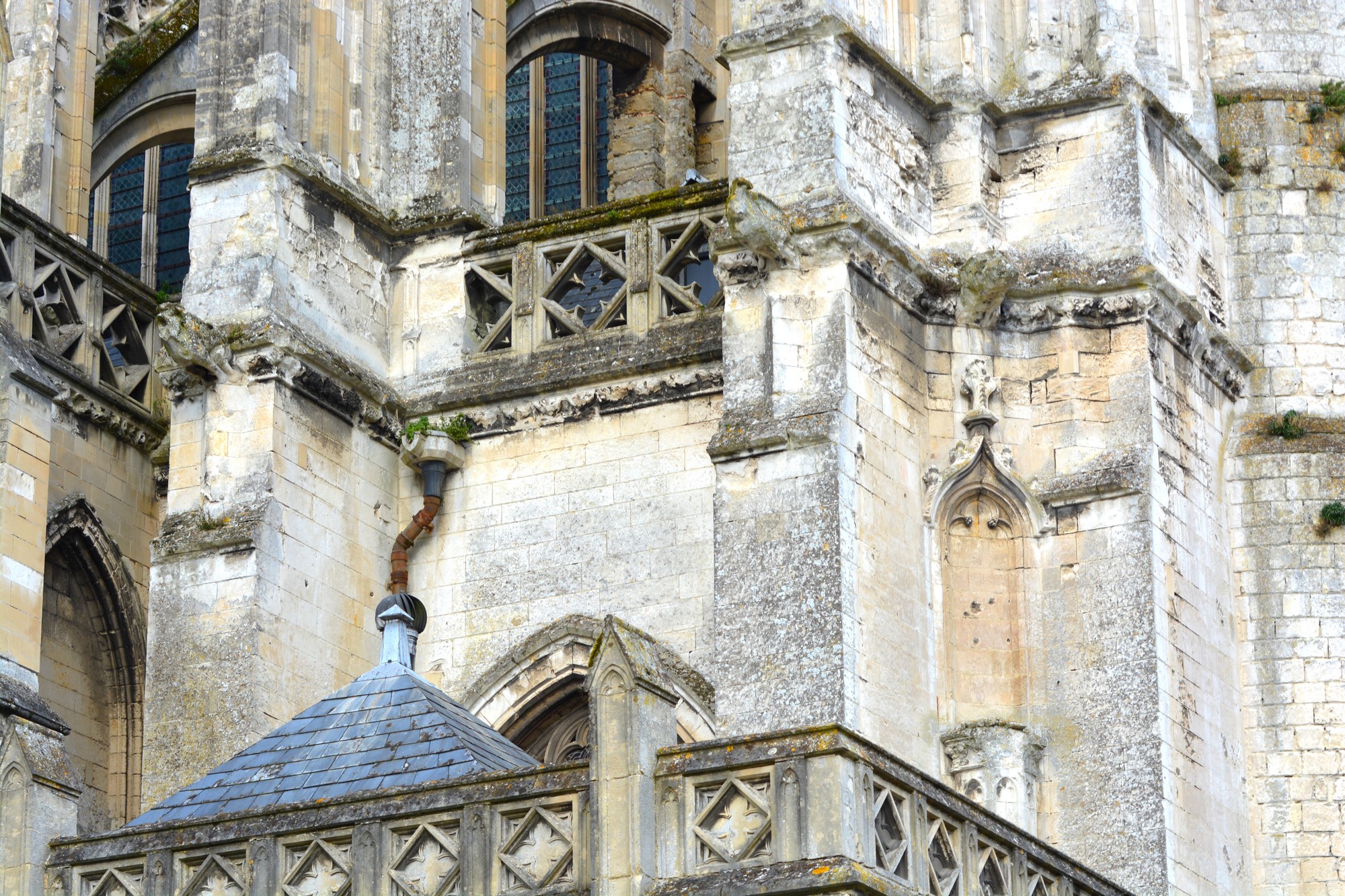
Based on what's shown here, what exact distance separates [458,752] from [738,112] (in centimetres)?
491

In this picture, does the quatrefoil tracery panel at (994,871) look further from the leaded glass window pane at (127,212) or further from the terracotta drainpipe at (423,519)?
the leaded glass window pane at (127,212)

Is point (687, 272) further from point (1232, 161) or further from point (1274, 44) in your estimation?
point (1274, 44)

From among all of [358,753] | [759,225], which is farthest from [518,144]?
[358,753]

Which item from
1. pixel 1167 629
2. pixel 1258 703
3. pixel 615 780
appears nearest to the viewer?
pixel 615 780

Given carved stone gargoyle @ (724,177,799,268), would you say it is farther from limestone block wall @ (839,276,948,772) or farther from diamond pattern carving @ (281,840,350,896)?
diamond pattern carving @ (281,840,350,896)

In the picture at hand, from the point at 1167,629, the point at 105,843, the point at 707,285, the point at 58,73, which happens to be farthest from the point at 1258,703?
the point at 58,73

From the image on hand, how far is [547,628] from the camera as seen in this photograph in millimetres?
17047

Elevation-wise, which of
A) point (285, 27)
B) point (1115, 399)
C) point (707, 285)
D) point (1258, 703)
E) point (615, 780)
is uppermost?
point (285, 27)

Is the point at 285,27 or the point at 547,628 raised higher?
the point at 285,27

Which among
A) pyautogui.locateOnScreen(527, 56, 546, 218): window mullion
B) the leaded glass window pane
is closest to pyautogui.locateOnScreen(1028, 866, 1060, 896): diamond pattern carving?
pyautogui.locateOnScreen(527, 56, 546, 218): window mullion

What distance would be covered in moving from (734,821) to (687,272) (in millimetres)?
6693

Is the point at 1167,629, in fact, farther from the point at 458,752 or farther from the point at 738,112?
the point at 458,752

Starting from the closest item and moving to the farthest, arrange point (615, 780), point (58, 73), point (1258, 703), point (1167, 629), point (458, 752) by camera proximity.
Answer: point (615, 780)
point (458, 752)
point (1167, 629)
point (1258, 703)
point (58, 73)

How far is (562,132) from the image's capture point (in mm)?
24250
